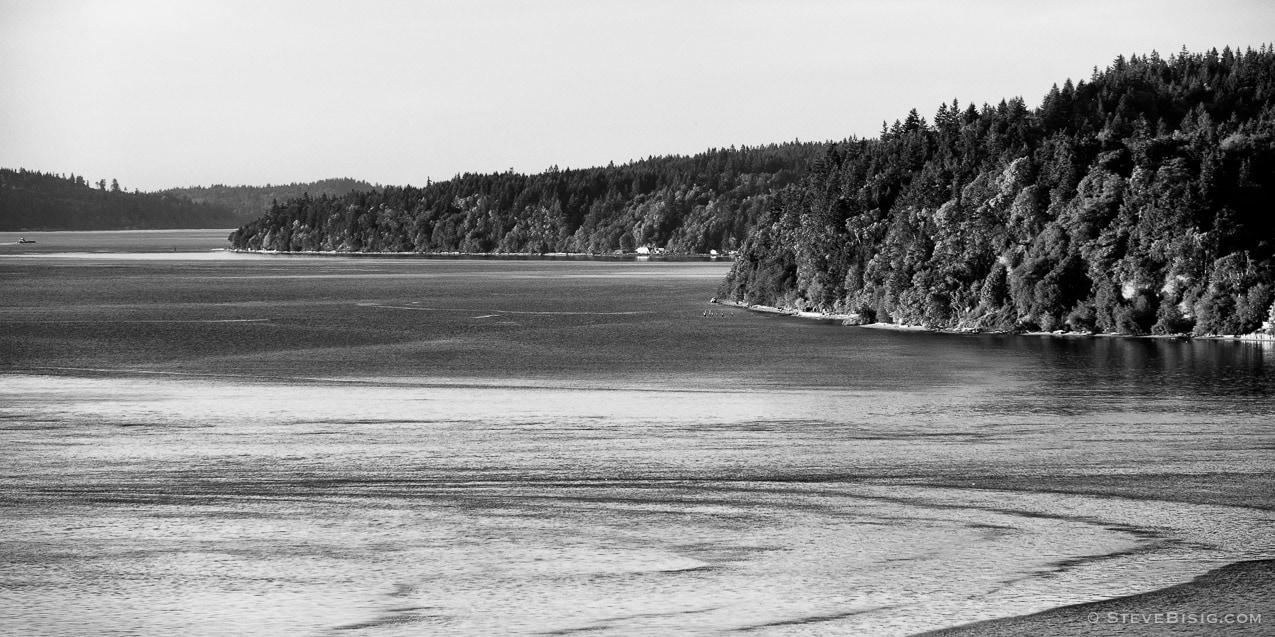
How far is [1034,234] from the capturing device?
10438cm

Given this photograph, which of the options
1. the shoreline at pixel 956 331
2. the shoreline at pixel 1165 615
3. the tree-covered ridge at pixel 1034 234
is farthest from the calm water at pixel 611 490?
the tree-covered ridge at pixel 1034 234

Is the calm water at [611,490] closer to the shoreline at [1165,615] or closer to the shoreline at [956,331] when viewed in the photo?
the shoreline at [1165,615]

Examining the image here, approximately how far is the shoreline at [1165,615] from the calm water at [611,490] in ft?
1.91

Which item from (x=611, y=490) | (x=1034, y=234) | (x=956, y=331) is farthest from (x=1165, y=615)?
(x=1034, y=234)

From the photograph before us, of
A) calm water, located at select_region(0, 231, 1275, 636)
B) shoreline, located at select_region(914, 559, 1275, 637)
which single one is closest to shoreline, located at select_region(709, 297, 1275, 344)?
calm water, located at select_region(0, 231, 1275, 636)

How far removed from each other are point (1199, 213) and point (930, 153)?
159 feet

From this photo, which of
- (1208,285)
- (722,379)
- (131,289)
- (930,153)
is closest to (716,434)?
(722,379)

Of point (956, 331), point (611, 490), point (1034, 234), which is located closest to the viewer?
point (611, 490)

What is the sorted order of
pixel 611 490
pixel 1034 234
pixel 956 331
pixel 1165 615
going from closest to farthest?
pixel 1165 615, pixel 611 490, pixel 956 331, pixel 1034 234

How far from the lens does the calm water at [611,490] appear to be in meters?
23.9

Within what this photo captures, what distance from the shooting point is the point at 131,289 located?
16012cm

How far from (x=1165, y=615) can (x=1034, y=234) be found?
85.1m

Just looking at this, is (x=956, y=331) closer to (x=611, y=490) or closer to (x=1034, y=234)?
(x=1034, y=234)

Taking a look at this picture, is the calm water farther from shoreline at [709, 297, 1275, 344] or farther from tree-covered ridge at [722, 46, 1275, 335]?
tree-covered ridge at [722, 46, 1275, 335]
